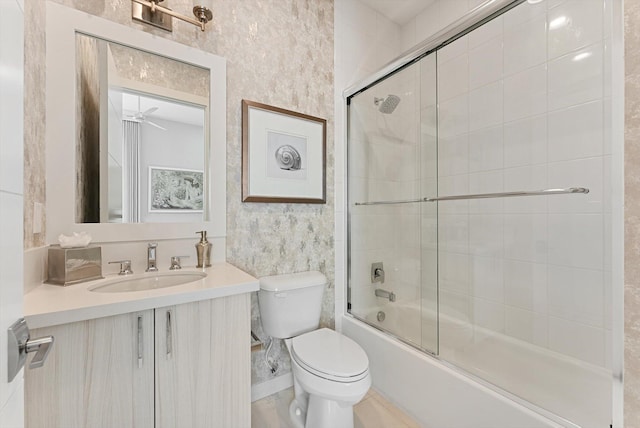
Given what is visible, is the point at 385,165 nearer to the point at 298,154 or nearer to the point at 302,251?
the point at 298,154

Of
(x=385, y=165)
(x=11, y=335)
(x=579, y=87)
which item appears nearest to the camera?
(x=11, y=335)

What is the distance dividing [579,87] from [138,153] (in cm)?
210

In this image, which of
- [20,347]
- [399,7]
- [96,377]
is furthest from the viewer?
[399,7]

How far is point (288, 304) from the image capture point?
59.9 inches

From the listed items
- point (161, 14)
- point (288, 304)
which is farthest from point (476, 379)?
point (161, 14)

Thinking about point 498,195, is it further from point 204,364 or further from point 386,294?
point 204,364

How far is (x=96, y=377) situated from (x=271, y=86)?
1.54 meters

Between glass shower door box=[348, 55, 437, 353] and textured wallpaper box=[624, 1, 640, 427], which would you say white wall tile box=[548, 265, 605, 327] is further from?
textured wallpaper box=[624, 1, 640, 427]

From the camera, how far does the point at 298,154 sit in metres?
1.78

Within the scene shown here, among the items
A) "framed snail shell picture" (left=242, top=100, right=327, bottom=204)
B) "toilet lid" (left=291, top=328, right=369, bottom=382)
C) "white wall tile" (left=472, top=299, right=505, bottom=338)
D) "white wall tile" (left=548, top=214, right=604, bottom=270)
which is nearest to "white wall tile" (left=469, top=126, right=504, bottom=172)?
"white wall tile" (left=548, top=214, right=604, bottom=270)

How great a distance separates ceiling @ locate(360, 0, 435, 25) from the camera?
207 cm

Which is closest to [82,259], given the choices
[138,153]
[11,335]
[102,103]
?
[138,153]

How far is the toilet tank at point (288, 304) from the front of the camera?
150 centimetres

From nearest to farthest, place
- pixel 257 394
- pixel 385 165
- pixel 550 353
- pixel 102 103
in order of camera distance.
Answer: pixel 102 103 → pixel 550 353 → pixel 257 394 → pixel 385 165
